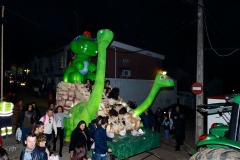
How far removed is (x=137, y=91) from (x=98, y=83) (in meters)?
13.8

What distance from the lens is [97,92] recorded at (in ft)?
29.1

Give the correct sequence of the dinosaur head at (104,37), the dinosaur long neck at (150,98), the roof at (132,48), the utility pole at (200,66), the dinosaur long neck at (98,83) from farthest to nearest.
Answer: the roof at (132,48) < the dinosaur long neck at (150,98) < the utility pole at (200,66) < the dinosaur long neck at (98,83) < the dinosaur head at (104,37)

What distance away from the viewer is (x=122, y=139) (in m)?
8.43

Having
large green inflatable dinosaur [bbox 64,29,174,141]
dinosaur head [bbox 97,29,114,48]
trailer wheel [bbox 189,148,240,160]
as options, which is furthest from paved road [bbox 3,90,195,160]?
trailer wheel [bbox 189,148,240,160]

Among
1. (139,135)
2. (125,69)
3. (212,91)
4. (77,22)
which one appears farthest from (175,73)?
(139,135)

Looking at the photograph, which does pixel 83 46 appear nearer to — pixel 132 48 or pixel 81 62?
pixel 81 62

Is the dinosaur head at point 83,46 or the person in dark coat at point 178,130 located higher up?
the dinosaur head at point 83,46

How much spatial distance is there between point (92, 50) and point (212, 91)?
2547 centimetres

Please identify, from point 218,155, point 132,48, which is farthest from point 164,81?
point 132,48

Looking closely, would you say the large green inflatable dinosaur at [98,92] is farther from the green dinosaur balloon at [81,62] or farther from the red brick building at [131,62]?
the red brick building at [131,62]

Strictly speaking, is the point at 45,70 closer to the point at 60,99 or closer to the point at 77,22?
the point at 77,22

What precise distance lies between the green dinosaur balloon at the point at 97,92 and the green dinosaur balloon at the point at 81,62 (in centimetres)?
218

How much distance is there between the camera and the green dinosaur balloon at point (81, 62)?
38.6 feet

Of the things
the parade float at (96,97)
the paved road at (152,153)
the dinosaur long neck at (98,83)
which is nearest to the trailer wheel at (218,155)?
the parade float at (96,97)
